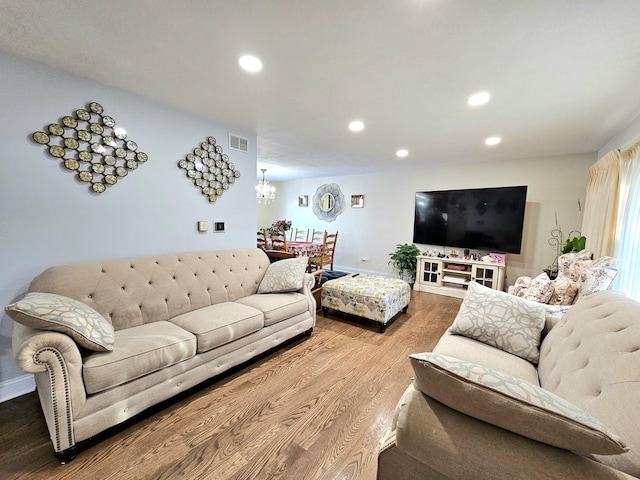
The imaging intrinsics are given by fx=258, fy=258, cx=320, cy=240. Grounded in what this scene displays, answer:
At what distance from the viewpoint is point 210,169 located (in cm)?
277

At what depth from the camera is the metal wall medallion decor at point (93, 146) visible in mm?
1884

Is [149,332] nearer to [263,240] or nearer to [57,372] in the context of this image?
[57,372]

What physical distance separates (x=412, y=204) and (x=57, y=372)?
205 inches

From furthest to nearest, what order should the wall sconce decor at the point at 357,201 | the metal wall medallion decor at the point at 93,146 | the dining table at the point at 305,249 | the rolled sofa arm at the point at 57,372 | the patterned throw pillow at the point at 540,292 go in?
the wall sconce decor at the point at 357,201 < the dining table at the point at 305,249 < the patterned throw pillow at the point at 540,292 < the metal wall medallion decor at the point at 93,146 < the rolled sofa arm at the point at 57,372

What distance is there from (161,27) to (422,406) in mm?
2142

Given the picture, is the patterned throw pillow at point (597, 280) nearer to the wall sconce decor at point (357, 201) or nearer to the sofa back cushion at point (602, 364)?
the sofa back cushion at point (602, 364)

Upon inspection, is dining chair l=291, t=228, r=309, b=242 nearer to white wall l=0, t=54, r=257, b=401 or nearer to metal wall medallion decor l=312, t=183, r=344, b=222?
metal wall medallion decor l=312, t=183, r=344, b=222

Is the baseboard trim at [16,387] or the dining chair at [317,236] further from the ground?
the dining chair at [317,236]

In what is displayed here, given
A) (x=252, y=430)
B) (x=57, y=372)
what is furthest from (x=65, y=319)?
(x=252, y=430)

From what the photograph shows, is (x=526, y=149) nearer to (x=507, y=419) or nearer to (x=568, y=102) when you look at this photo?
(x=568, y=102)

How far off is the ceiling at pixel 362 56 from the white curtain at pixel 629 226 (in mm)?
447

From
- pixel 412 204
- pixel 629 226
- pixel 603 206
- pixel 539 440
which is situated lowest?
pixel 539 440

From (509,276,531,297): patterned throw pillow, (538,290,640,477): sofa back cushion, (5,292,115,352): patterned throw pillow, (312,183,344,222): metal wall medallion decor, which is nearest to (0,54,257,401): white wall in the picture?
(5,292,115,352): patterned throw pillow

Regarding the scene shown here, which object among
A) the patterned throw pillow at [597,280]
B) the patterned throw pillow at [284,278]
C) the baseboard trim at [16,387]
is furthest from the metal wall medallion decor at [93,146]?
the patterned throw pillow at [597,280]
